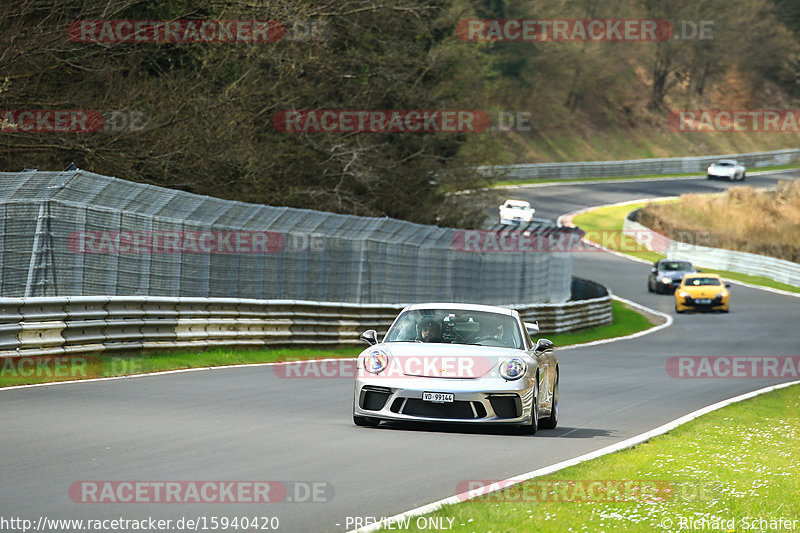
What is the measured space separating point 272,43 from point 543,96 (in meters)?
65.3

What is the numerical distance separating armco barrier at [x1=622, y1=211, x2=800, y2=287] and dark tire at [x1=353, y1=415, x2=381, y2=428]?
43.0 meters

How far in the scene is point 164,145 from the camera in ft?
91.1

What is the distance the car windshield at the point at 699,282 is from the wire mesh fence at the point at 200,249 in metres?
14.3

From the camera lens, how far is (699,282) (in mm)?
43000

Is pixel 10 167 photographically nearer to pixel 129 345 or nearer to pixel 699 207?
Answer: pixel 129 345

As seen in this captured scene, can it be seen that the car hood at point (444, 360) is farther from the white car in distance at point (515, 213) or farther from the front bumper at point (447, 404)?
the white car in distance at point (515, 213)

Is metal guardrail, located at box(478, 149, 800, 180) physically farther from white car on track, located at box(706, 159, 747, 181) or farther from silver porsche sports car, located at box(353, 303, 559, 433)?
silver porsche sports car, located at box(353, 303, 559, 433)

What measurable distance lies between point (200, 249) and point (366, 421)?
31.2 feet

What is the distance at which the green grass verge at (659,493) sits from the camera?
286 inches

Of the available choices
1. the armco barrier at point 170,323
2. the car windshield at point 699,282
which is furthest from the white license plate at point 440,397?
the car windshield at point 699,282

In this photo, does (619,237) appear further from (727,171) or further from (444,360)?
(444,360)

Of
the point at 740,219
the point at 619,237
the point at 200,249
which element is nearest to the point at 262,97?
the point at 200,249

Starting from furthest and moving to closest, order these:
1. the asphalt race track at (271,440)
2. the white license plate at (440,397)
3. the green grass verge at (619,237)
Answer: the green grass verge at (619,237), the white license plate at (440,397), the asphalt race track at (271,440)

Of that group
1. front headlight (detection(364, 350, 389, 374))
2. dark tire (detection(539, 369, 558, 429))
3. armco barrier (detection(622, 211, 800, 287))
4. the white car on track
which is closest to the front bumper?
front headlight (detection(364, 350, 389, 374))
